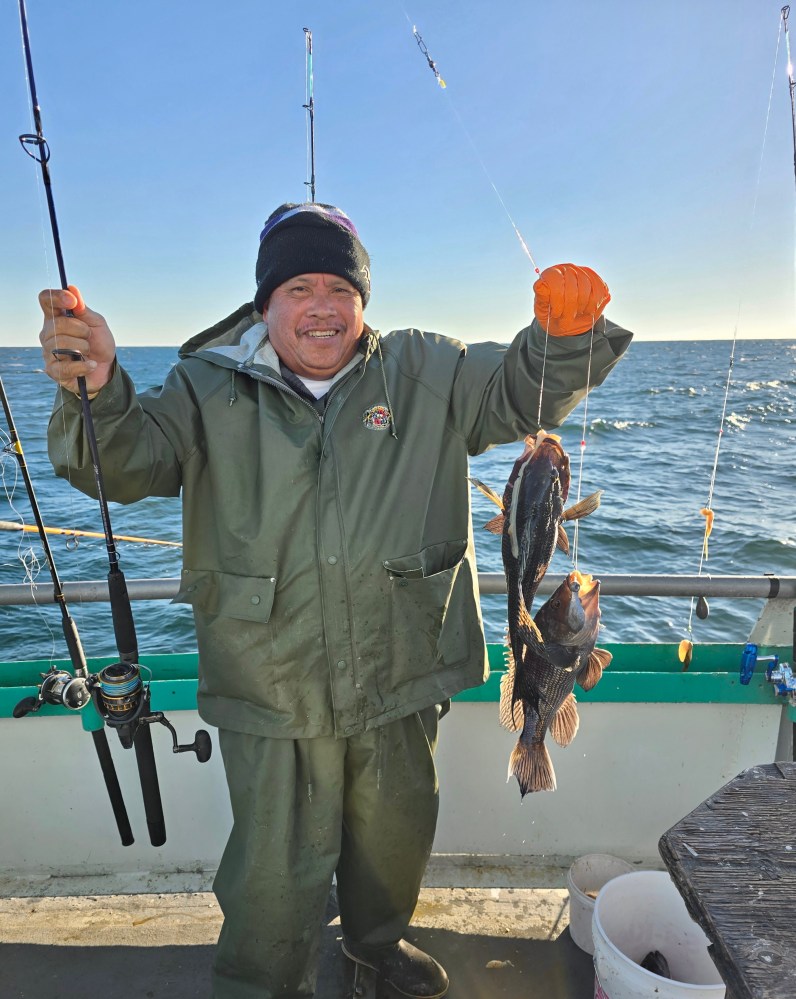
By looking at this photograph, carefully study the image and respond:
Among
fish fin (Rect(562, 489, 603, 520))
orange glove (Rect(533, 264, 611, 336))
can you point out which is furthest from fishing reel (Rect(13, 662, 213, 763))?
orange glove (Rect(533, 264, 611, 336))

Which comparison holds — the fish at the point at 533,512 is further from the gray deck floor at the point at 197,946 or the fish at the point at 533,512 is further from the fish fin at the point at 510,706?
the gray deck floor at the point at 197,946

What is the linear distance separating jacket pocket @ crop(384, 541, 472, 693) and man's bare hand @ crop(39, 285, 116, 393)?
117 centimetres

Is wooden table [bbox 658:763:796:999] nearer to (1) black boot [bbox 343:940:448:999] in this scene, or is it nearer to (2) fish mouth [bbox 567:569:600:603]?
(2) fish mouth [bbox 567:569:600:603]

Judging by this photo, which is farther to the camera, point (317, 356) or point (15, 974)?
point (15, 974)

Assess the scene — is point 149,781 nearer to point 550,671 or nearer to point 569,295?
point 550,671

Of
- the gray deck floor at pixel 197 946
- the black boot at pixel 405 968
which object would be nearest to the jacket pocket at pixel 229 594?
the black boot at pixel 405 968

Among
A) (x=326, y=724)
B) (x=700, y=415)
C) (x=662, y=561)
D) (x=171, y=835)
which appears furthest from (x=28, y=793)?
(x=700, y=415)

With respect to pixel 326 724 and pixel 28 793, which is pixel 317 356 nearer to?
pixel 326 724

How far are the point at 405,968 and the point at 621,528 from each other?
36.2 feet

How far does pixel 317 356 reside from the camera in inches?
107

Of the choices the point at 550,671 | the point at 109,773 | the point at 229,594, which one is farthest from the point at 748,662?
the point at 109,773

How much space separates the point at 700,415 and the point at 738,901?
30.6 metres

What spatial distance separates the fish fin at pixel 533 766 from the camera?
2.68 metres

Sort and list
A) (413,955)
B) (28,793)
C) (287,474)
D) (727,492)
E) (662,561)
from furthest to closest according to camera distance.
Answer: (727,492)
(662,561)
(28,793)
(413,955)
(287,474)
